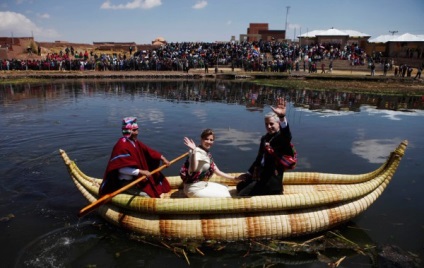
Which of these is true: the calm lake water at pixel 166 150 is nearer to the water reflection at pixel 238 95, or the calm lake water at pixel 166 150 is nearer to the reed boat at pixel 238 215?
the water reflection at pixel 238 95

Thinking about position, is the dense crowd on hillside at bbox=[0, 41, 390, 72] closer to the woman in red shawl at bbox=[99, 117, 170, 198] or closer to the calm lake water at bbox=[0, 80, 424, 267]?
the calm lake water at bbox=[0, 80, 424, 267]

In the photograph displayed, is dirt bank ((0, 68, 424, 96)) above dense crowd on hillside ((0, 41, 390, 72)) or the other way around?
the other way around

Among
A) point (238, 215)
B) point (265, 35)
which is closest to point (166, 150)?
point (238, 215)

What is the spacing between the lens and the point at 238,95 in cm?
2225

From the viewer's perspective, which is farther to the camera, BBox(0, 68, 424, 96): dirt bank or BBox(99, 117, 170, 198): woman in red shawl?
BBox(0, 68, 424, 96): dirt bank

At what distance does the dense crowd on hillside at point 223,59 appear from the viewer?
3556 cm

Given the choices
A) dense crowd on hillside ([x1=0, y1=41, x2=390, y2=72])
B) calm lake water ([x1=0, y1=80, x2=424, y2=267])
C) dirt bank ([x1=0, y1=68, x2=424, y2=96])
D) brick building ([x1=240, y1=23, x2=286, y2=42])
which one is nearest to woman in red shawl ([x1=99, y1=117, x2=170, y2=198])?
calm lake water ([x1=0, y1=80, x2=424, y2=267])

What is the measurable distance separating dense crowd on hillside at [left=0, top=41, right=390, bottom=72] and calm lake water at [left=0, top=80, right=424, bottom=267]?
1339 centimetres

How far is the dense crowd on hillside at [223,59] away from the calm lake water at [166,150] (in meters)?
13.4

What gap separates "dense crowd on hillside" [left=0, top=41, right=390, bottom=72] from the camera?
35562 mm

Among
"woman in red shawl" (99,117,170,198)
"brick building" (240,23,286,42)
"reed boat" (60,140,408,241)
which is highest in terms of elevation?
"brick building" (240,23,286,42)

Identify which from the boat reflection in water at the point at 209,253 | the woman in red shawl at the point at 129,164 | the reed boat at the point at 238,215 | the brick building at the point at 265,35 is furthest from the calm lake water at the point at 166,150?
the brick building at the point at 265,35

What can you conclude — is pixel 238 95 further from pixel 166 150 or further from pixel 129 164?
pixel 129 164

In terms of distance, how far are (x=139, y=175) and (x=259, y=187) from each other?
1.91 meters
